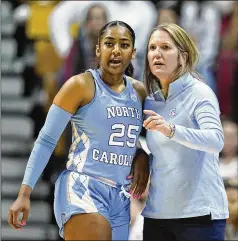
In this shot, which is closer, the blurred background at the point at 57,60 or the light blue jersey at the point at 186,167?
the light blue jersey at the point at 186,167

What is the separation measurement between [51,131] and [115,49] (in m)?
0.47

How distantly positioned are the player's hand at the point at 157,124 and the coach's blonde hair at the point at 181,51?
1.24 feet

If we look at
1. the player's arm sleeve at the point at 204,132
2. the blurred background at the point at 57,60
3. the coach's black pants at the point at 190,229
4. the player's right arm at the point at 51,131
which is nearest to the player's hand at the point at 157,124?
the player's arm sleeve at the point at 204,132

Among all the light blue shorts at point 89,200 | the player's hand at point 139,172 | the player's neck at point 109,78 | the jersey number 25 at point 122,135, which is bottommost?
the light blue shorts at point 89,200

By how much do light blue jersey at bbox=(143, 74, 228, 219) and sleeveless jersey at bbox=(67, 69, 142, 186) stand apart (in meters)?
0.16

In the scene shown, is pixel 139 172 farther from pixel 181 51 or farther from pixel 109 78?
pixel 181 51

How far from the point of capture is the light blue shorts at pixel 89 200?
3.59 m

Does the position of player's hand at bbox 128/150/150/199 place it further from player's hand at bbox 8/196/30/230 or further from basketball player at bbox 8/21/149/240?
player's hand at bbox 8/196/30/230

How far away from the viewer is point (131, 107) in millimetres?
3744

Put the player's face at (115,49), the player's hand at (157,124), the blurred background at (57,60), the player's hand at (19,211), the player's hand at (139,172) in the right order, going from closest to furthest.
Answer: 1. the player's hand at (157,124)
2. the player's hand at (19,211)
3. the player's face at (115,49)
4. the player's hand at (139,172)
5. the blurred background at (57,60)

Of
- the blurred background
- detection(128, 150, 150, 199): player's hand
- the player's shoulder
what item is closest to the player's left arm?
detection(128, 150, 150, 199): player's hand

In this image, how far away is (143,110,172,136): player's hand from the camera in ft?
11.3

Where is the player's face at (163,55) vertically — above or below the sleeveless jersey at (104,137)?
above

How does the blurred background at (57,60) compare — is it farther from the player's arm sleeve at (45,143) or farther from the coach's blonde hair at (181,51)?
the player's arm sleeve at (45,143)
